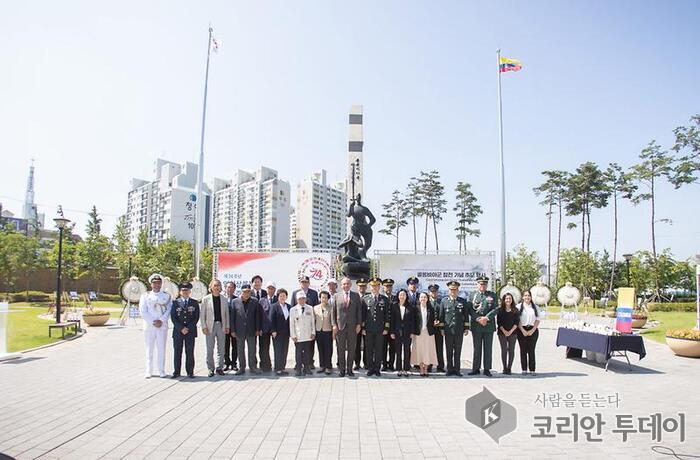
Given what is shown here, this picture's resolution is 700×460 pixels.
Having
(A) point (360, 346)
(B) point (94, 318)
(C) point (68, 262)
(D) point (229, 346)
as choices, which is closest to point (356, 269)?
(A) point (360, 346)

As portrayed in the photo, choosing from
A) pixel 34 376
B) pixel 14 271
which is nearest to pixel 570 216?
pixel 34 376

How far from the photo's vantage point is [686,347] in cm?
1047

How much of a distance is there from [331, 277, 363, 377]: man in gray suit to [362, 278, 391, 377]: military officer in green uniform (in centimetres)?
17

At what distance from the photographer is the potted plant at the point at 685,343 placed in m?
10.4

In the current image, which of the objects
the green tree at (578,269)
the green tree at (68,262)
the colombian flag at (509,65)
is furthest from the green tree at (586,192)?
the green tree at (68,262)

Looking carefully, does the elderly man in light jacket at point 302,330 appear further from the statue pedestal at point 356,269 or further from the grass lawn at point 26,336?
the grass lawn at point 26,336

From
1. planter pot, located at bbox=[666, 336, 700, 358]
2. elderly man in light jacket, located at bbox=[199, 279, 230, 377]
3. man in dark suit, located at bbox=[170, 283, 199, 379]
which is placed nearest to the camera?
man in dark suit, located at bbox=[170, 283, 199, 379]

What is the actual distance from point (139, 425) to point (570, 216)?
43.8 metres

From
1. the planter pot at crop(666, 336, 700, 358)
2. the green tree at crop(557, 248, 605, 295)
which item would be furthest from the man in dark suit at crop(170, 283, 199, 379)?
the green tree at crop(557, 248, 605, 295)

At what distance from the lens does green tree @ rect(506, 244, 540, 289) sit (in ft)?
118

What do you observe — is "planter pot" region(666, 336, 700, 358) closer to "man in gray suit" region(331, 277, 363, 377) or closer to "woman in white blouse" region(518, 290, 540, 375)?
"woman in white blouse" region(518, 290, 540, 375)

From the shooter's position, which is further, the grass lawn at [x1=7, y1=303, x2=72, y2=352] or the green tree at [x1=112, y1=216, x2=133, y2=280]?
the green tree at [x1=112, y1=216, x2=133, y2=280]

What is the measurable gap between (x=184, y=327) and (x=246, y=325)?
3.51 feet

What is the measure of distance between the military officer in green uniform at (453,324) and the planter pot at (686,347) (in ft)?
19.4
